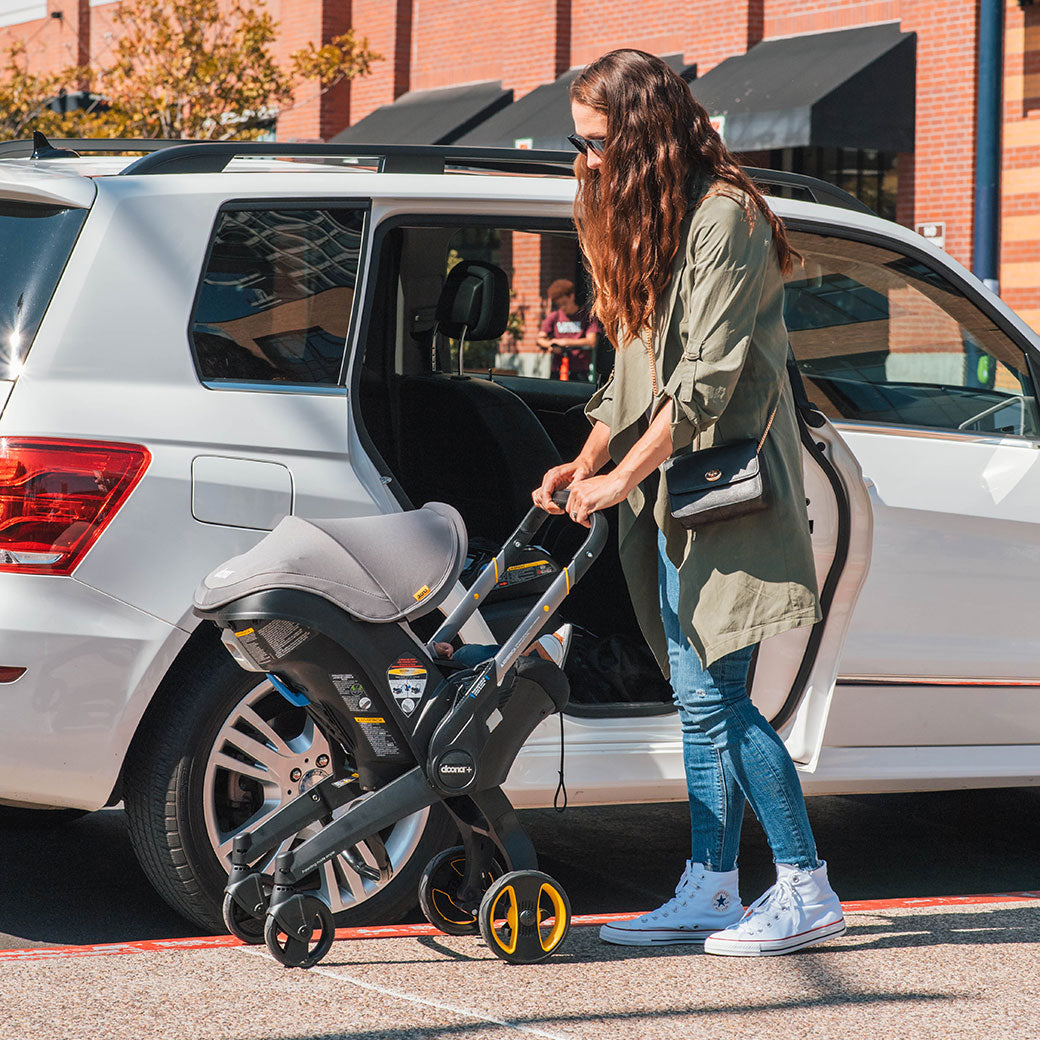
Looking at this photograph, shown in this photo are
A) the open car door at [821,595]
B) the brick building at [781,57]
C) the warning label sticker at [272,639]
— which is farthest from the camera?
the brick building at [781,57]

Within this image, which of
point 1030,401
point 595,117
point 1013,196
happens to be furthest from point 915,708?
point 1013,196

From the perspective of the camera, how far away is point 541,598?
355cm

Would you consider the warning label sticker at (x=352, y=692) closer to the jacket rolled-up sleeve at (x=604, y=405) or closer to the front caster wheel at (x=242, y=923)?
the front caster wheel at (x=242, y=923)

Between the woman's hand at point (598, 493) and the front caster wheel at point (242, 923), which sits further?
the front caster wheel at point (242, 923)

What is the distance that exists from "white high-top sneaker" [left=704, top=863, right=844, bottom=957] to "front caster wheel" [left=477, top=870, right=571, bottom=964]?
375mm

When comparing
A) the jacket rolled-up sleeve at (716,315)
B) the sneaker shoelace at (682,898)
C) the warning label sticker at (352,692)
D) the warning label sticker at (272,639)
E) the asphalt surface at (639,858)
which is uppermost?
the jacket rolled-up sleeve at (716,315)

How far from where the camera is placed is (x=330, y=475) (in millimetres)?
3793

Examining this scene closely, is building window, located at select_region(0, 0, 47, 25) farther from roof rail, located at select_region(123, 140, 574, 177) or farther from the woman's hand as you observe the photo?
the woman's hand

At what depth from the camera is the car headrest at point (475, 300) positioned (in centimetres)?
494

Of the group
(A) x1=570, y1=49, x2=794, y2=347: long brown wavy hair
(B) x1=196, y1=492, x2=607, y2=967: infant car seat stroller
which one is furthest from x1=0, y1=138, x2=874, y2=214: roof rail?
(B) x1=196, y1=492, x2=607, y2=967: infant car seat stroller

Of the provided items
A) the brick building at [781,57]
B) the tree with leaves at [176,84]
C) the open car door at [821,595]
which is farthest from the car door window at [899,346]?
the tree with leaves at [176,84]

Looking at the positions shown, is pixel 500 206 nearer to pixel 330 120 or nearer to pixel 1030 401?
pixel 1030 401

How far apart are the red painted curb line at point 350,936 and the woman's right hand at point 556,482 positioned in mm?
1014

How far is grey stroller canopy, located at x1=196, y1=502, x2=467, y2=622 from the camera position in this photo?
3.25 metres
